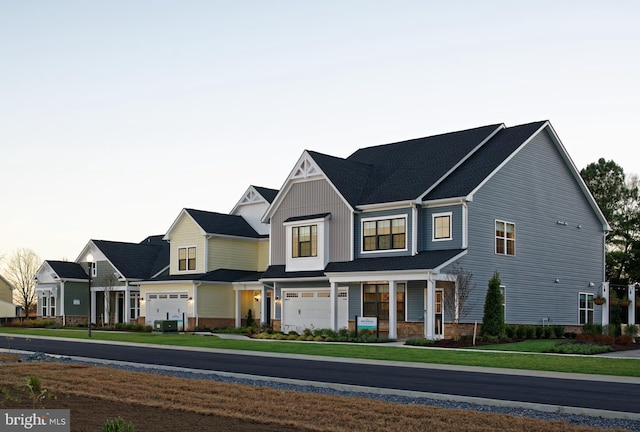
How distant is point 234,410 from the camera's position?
41.7 feet

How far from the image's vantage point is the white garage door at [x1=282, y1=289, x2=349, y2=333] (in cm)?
3953

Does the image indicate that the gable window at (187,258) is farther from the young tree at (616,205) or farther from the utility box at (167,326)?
the young tree at (616,205)

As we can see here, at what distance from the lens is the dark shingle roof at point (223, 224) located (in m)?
50.1

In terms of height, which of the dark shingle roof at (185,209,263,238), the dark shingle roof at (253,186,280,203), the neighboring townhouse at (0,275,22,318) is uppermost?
the dark shingle roof at (253,186,280,203)

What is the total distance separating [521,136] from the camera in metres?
39.0

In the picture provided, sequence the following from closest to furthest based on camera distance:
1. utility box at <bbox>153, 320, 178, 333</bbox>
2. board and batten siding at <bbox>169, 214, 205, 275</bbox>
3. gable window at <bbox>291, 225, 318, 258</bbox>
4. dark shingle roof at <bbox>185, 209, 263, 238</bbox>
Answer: gable window at <bbox>291, 225, 318, 258</bbox>, utility box at <bbox>153, 320, 178, 333</bbox>, board and batten siding at <bbox>169, 214, 205, 275</bbox>, dark shingle roof at <bbox>185, 209, 263, 238</bbox>

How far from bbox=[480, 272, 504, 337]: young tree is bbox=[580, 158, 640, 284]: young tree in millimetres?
24363

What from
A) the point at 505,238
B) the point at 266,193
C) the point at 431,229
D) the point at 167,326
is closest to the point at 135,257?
the point at 266,193

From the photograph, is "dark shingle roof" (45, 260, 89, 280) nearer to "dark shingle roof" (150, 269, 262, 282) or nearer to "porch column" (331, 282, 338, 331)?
"dark shingle roof" (150, 269, 262, 282)

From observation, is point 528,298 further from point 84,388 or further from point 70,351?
point 84,388

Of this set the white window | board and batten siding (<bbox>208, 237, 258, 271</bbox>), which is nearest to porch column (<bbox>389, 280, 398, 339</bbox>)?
the white window

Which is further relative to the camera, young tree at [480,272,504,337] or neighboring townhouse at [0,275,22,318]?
neighboring townhouse at [0,275,22,318]

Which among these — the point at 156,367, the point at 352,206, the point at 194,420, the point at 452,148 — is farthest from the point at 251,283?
the point at 194,420

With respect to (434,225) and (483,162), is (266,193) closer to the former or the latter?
(434,225)
